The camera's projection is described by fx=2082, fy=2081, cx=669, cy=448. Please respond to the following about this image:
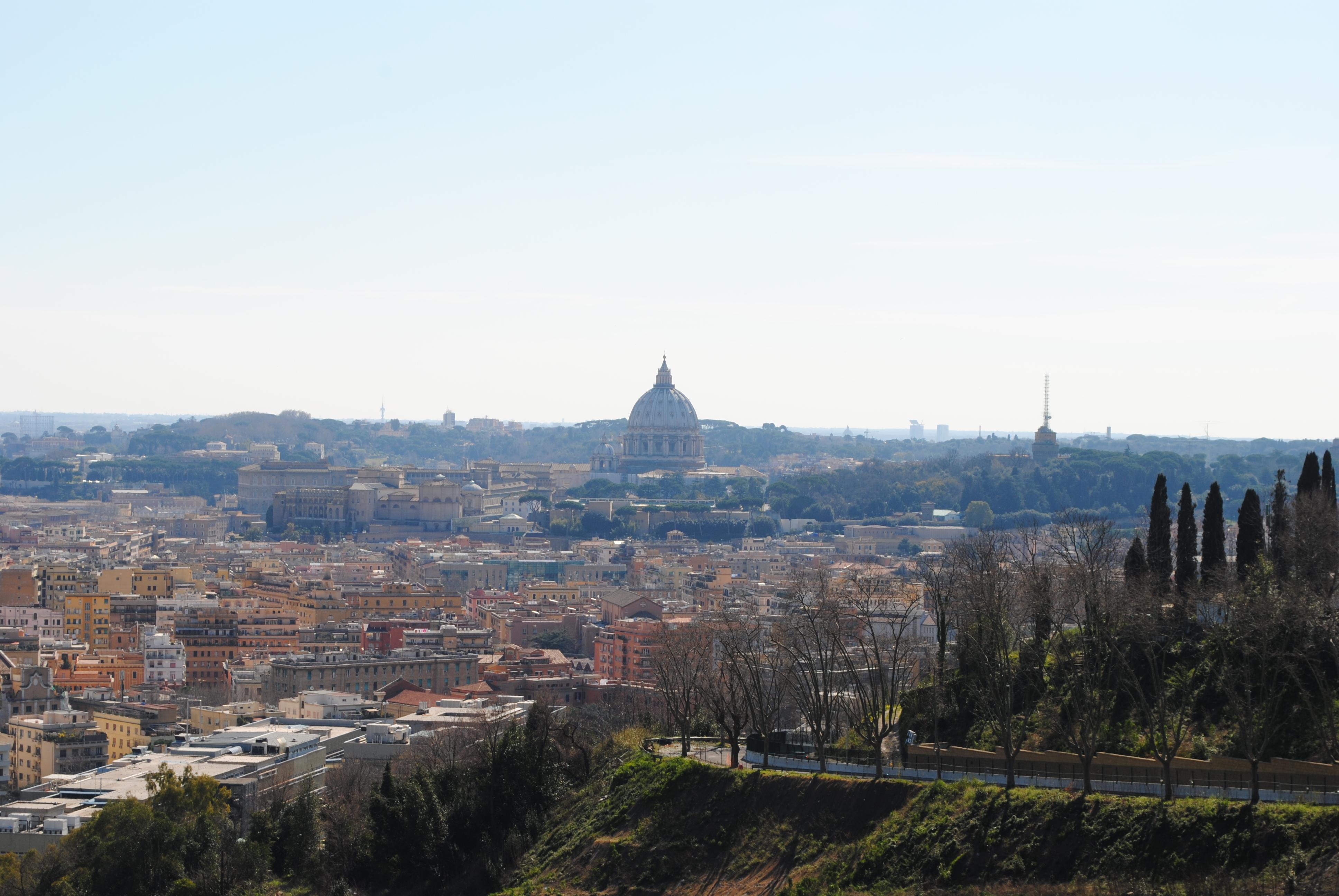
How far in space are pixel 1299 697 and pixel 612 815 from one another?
8925mm

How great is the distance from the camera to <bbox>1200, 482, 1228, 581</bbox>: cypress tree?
3027cm

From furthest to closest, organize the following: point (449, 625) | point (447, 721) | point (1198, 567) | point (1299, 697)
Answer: point (449, 625)
point (447, 721)
point (1198, 567)
point (1299, 697)

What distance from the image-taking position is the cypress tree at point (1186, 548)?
30016 millimetres

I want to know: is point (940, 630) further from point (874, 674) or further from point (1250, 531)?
point (1250, 531)

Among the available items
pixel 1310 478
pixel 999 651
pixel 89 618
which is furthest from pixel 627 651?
pixel 999 651

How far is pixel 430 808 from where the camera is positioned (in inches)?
1157

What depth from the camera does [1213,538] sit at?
3100 cm

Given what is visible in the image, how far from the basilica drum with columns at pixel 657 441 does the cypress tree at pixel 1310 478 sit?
451 feet

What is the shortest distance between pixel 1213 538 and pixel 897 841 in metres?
9.79

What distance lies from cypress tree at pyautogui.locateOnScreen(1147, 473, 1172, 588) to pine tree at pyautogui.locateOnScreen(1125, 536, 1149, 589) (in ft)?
0.54

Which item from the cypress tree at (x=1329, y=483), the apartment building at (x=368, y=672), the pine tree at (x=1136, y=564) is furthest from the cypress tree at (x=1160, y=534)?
the apartment building at (x=368, y=672)

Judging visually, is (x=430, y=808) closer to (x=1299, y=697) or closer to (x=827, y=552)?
(x=1299, y=697)

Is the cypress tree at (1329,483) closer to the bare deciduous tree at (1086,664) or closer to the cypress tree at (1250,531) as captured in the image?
the cypress tree at (1250,531)

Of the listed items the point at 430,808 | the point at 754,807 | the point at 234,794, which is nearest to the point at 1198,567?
the point at 754,807
